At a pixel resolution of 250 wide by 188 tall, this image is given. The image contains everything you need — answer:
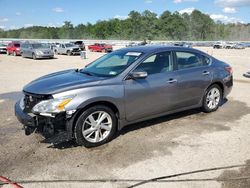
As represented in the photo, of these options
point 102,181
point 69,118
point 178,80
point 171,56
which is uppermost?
point 171,56

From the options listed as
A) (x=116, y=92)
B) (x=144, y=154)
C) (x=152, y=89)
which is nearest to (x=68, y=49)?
(x=152, y=89)

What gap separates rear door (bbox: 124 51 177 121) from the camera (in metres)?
5.13

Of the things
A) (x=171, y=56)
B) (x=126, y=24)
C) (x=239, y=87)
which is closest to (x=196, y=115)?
(x=171, y=56)

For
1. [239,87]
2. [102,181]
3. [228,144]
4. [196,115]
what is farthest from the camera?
[239,87]

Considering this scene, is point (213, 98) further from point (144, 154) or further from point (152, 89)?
point (144, 154)

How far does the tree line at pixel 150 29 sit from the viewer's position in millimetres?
105562

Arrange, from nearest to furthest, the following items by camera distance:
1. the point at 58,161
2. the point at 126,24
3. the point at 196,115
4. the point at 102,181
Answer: the point at 102,181, the point at 58,161, the point at 196,115, the point at 126,24

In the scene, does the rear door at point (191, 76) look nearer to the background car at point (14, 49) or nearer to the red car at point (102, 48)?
the background car at point (14, 49)

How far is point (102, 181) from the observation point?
374 cm

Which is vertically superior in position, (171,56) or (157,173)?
(171,56)

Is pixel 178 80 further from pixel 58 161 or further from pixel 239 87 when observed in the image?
pixel 239 87

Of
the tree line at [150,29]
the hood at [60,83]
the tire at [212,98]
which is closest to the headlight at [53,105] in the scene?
the hood at [60,83]

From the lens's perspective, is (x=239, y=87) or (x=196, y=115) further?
(x=239, y=87)

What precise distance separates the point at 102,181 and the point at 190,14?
4872 inches
